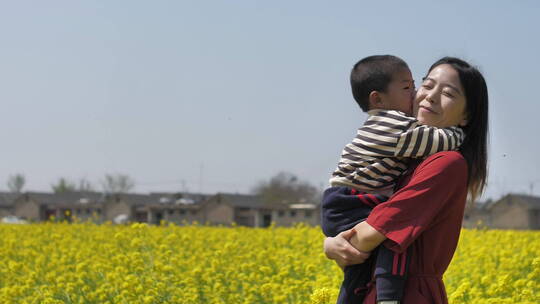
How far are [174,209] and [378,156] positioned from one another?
5272cm

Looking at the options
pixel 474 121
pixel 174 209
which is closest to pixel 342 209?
pixel 474 121

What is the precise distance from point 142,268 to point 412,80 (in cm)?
336

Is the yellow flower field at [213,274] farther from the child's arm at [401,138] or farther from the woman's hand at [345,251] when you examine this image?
the child's arm at [401,138]

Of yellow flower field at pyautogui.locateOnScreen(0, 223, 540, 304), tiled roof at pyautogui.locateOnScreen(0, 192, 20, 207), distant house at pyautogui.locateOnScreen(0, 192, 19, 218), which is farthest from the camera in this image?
tiled roof at pyautogui.locateOnScreen(0, 192, 20, 207)

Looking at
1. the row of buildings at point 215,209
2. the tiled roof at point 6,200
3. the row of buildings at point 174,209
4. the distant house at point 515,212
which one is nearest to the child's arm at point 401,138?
the row of buildings at point 215,209

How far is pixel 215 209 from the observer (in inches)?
2096

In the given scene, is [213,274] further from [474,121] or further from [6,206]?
[6,206]

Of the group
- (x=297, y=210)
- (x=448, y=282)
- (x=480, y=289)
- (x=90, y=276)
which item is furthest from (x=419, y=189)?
(x=297, y=210)

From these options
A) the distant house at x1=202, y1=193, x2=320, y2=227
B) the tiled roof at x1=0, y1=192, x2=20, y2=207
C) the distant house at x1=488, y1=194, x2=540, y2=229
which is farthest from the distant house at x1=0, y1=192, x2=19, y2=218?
the distant house at x1=488, y1=194, x2=540, y2=229

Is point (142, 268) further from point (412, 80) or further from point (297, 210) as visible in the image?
point (297, 210)

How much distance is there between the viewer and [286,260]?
7.03 meters

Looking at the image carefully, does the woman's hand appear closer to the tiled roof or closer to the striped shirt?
the striped shirt

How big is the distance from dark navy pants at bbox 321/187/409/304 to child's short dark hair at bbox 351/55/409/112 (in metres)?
0.30

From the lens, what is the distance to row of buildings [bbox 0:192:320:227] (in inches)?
2041
